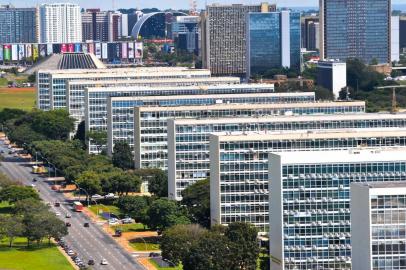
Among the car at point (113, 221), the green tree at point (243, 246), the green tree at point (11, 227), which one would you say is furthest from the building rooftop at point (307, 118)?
the green tree at point (243, 246)

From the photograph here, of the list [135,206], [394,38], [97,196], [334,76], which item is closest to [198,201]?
[135,206]

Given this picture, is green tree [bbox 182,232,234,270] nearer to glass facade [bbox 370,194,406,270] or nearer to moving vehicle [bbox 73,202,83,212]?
glass facade [bbox 370,194,406,270]

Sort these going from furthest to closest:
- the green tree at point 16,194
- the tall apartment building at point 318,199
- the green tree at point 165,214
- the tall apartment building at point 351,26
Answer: the tall apartment building at point 351,26, the green tree at point 16,194, the green tree at point 165,214, the tall apartment building at point 318,199

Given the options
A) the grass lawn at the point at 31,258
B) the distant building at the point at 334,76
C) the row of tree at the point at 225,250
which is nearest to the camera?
the row of tree at the point at 225,250

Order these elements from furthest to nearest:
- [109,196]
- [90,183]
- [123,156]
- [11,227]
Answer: [123,156] < [109,196] < [90,183] < [11,227]

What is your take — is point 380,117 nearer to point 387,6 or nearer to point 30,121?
point 30,121

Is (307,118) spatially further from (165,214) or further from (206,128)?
(165,214)

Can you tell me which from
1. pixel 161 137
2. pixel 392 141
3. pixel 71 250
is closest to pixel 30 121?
pixel 161 137

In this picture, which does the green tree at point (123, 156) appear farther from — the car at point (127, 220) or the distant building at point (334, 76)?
the distant building at point (334, 76)
